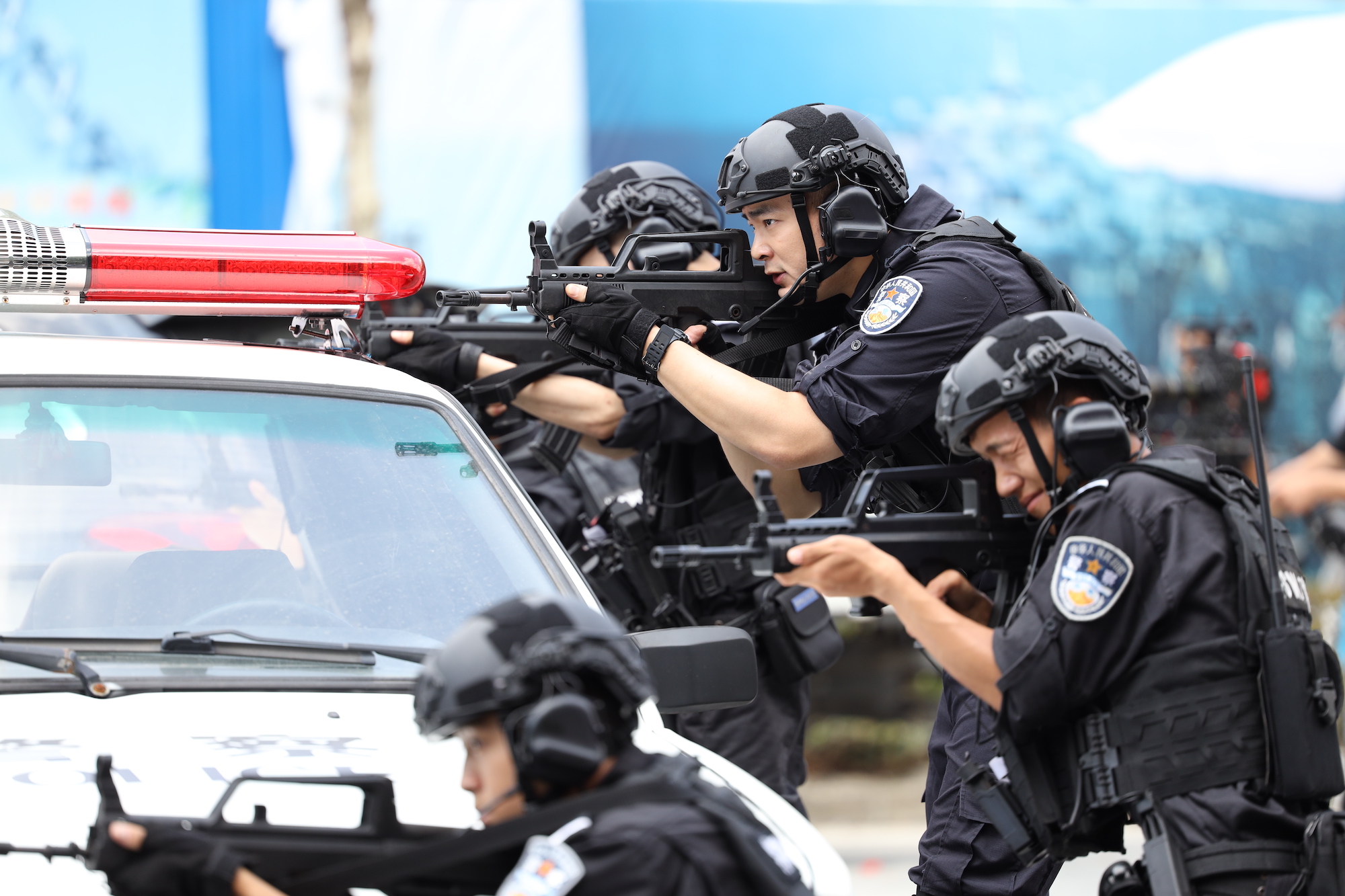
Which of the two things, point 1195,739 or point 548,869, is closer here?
point 548,869

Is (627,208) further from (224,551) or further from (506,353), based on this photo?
(224,551)

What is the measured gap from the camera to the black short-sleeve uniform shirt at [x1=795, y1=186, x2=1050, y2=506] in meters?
3.53

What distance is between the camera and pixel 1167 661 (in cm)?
264

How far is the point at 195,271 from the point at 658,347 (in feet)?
3.65

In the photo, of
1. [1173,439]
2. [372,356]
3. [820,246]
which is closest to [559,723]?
[820,246]

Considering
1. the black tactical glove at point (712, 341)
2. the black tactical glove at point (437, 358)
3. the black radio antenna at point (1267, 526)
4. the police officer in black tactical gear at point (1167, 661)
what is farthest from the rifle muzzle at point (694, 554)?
the black tactical glove at point (437, 358)

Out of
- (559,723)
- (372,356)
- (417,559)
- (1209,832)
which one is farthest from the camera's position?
(372,356)

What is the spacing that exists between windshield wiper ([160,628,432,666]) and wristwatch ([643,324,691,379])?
46.8 inches

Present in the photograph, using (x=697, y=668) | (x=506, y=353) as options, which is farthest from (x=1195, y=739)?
(x=506, y=353)

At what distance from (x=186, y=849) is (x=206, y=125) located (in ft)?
32.4

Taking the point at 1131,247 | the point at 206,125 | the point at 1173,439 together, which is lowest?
the point at 1173,439

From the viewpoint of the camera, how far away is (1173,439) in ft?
A: 36.4

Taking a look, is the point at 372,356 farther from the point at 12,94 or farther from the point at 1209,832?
the point at 12,94

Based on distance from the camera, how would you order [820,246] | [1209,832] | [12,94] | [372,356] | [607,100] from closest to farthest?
[1209,832], [820,246], [372,356], [12,94], [607,100]
